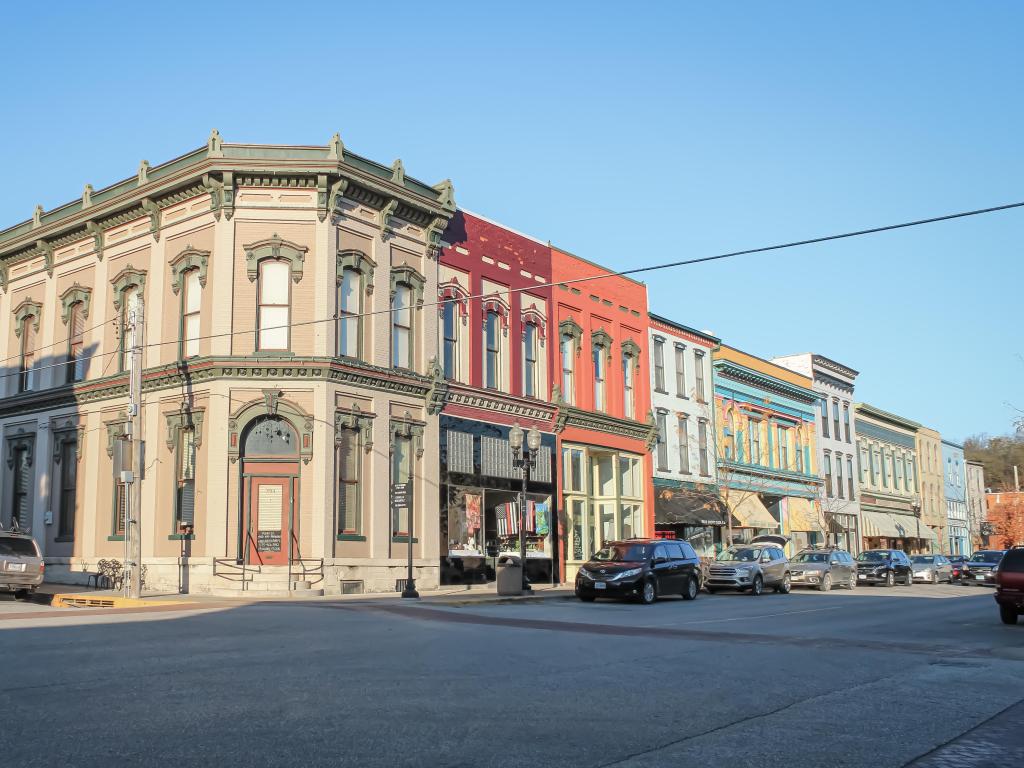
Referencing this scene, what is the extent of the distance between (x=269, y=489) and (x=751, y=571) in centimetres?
1501

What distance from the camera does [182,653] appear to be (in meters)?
12.2

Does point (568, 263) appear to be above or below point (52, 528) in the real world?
above

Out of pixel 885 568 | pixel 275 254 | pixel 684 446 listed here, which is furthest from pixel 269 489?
pixel 885 568

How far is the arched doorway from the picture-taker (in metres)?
26.8

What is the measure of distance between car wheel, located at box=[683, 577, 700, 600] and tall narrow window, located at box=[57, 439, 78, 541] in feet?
62.9

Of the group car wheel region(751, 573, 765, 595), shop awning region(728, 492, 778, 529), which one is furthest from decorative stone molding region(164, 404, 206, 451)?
shop awning region(728, 492, 778, 529)

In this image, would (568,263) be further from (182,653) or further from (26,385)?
(182,653)

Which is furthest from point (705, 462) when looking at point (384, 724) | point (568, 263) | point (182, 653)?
point (384, 724)

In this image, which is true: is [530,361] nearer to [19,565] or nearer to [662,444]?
[662,444]

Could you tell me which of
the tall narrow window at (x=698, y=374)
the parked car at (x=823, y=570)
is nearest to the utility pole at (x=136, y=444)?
the parked car at (x=823, y=570)

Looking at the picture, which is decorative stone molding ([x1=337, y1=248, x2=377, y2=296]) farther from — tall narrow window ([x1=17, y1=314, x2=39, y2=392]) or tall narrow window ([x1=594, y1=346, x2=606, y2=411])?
tall narrow window ([x1=17, y1=314, x2=39, y2=392])

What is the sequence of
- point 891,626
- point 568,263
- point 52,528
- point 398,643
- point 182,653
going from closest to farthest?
point 182,653, point 398,643, point 891,626, point 52,528, point 568,263

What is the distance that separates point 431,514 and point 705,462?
65.4 ft

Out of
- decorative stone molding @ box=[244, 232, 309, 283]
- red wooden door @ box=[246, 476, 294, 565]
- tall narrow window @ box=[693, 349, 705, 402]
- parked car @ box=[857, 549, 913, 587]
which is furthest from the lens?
tall narrow window @ box=[693, 349, 705, 402]
